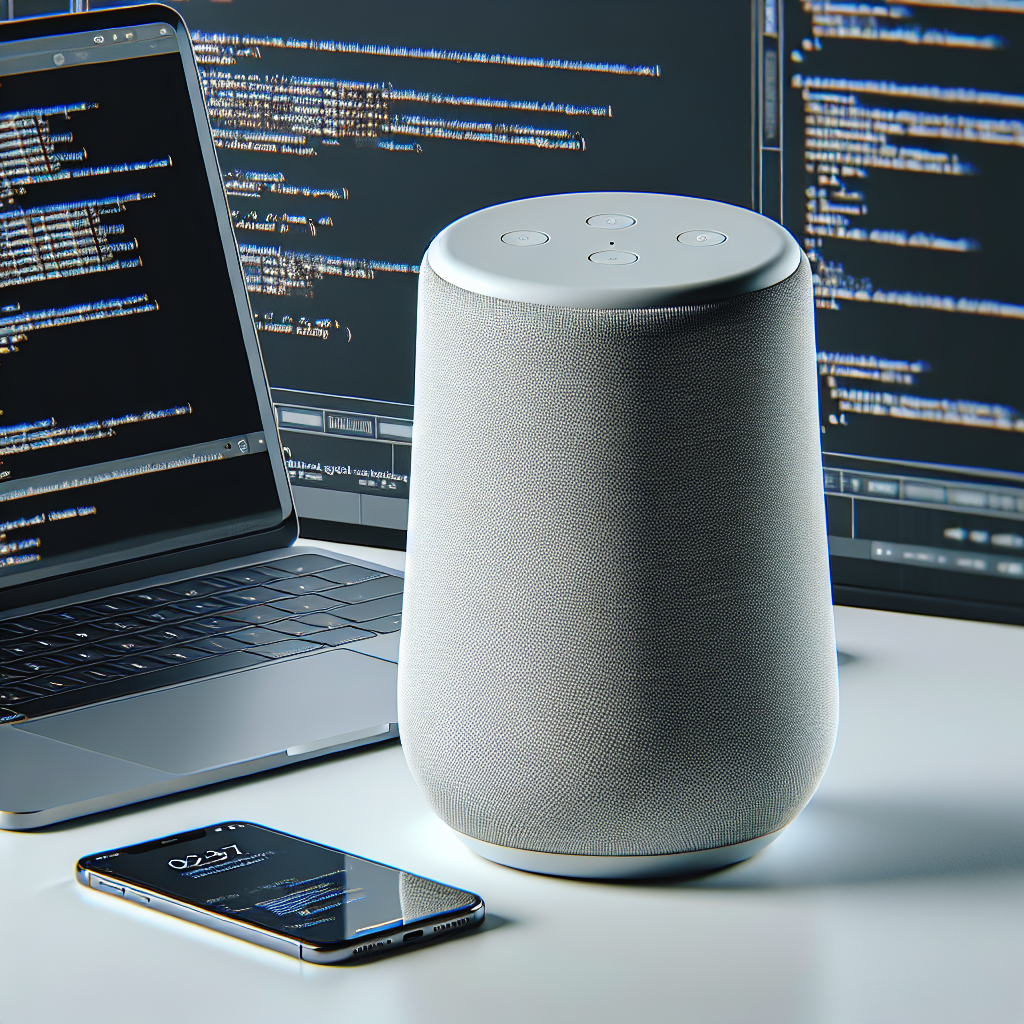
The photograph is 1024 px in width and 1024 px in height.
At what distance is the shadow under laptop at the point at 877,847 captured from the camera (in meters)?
0.59

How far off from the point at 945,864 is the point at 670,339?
226mm

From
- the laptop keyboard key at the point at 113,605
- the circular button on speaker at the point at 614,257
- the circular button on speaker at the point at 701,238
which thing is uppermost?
the circular button on speaker at the point at 701,238

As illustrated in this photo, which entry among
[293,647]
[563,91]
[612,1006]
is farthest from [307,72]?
[612,1006]

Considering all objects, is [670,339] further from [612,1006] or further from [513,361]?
[612,1006]

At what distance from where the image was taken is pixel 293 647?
778 mm

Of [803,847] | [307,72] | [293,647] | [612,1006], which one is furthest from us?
[307,72]

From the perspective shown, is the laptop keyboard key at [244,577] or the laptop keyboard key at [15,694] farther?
the laptop keyboard key at [244,577]

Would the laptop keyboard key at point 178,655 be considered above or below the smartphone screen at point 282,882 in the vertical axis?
below

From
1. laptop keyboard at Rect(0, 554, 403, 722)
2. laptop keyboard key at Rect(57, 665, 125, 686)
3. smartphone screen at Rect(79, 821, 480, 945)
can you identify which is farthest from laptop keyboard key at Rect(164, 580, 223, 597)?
smartphone screen at Rect(79, 821, 480, 945)

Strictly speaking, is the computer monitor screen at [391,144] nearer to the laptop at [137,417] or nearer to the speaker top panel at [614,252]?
the laptop at [137,417]

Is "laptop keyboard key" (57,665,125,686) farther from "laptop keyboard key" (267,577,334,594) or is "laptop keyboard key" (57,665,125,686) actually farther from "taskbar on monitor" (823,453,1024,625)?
"taskbar on monitor" (823,453,1024,625)

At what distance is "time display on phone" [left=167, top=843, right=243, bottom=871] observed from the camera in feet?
1.91

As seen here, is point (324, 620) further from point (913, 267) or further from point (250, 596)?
point (913, 267)

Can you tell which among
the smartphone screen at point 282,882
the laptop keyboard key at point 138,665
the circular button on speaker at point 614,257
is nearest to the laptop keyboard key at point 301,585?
the laptop keyboard key at point 138,665
